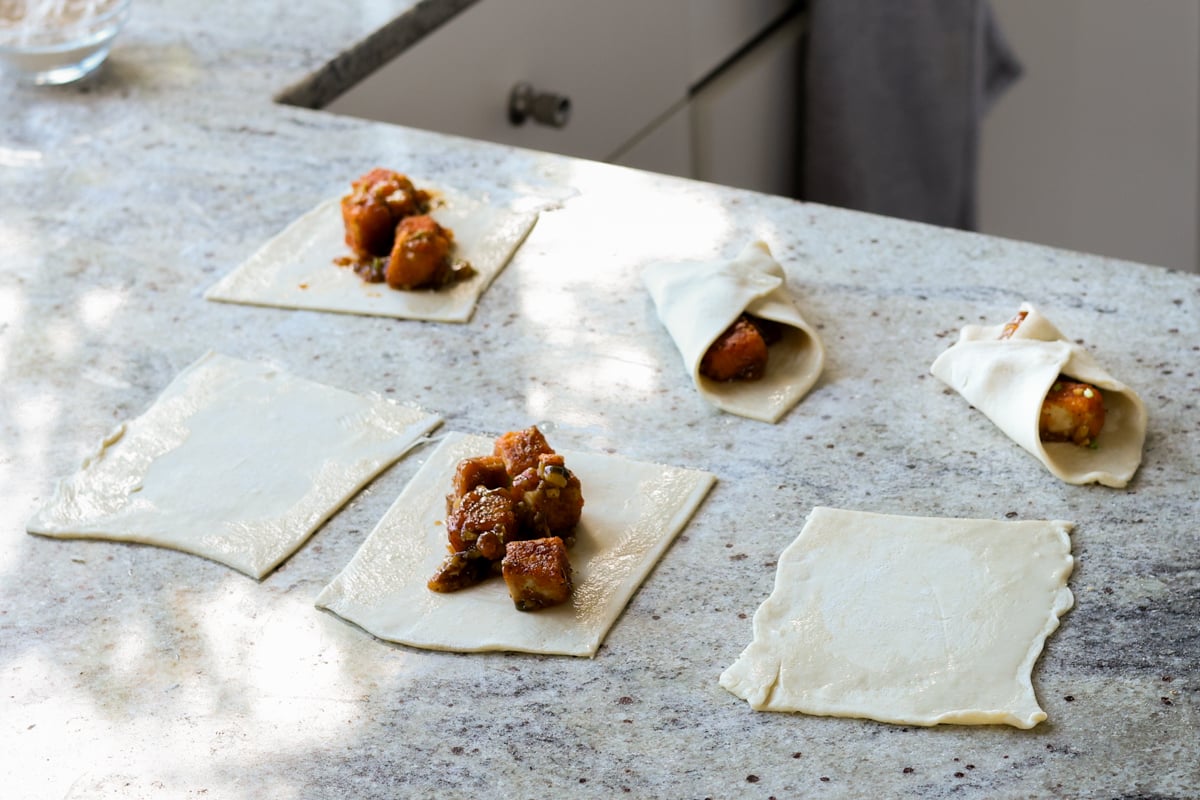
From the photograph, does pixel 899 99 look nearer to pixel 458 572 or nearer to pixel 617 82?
pixel 617 82

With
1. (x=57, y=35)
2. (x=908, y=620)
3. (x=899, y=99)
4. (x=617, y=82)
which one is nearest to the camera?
(x=908, y=620)

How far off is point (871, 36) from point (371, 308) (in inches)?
64.1

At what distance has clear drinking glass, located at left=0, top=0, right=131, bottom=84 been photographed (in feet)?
6.00

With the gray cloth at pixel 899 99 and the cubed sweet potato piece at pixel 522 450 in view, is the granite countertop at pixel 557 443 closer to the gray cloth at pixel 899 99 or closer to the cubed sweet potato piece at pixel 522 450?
the cubed sweet potato piece at pixel 522 450

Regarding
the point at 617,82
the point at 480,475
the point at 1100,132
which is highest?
the point at 480,475

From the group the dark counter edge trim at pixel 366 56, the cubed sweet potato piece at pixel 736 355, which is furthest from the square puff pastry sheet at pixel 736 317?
the dark counter edge trim at pixel 366 56

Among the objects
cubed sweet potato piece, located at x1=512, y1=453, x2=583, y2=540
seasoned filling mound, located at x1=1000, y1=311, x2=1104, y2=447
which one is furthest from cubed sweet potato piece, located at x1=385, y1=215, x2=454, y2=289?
seasoned filling mound, located at x1=1000, y1=311, x2=1104, y2=447

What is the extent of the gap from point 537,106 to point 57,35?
2.45ft

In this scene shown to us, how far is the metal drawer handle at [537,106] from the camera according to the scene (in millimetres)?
2082

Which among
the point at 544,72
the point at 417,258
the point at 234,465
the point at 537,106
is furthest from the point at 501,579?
the point at 544,72

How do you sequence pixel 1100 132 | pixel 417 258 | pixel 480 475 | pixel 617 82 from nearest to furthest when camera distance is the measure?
pixel 480 475, pixel 417 258, pixel 617 82, pixel 1100 132

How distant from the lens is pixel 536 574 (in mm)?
1025

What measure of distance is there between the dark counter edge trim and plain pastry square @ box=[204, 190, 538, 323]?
342 millimetres

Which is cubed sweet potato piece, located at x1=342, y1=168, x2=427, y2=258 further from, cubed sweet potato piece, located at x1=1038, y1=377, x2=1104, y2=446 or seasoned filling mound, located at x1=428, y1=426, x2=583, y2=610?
cubed sweet potato piece, located at x1=1038, y1=377, x2=1104, y2=446
